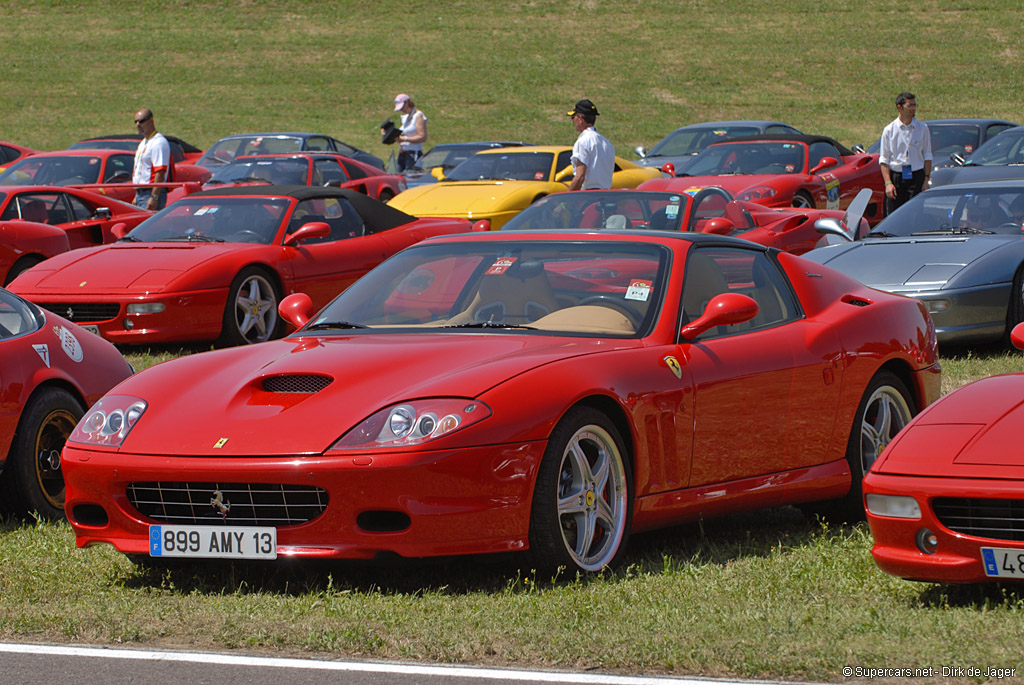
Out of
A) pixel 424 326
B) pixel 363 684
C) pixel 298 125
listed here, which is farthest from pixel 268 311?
pixel 298 125

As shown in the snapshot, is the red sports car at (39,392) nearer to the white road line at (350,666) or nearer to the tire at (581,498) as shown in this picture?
the white road line at (350,666)

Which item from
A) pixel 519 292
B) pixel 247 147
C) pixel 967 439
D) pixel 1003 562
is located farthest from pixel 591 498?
pixel 247 147

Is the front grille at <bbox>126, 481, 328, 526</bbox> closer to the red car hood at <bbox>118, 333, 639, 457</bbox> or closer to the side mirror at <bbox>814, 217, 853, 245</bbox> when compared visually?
the red car hood at <bbox>118, 333, 639, 457</bbox>

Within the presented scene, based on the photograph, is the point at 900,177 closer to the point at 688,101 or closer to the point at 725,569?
the point at 725,569

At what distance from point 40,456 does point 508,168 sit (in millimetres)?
12331

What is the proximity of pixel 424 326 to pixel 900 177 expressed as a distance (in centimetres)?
1141

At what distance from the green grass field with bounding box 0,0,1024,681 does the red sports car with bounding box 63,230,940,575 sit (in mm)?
261

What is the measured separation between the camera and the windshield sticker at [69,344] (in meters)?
7.44

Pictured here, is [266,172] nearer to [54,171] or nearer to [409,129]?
[54,171]

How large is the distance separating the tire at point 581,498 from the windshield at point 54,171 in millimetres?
14973

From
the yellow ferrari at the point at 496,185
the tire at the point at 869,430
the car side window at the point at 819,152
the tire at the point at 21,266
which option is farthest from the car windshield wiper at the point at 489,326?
the car side window at the point at 819,152

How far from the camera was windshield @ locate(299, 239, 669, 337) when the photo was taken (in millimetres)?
6371

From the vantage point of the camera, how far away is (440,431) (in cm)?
525

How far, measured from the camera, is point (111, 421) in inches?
229
